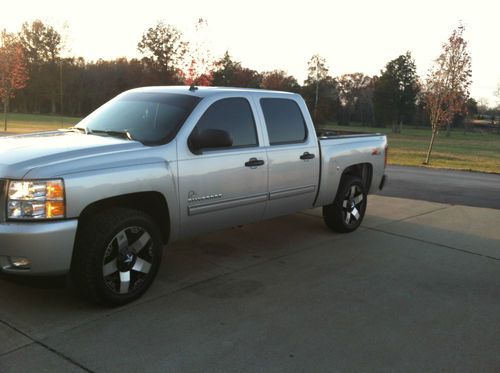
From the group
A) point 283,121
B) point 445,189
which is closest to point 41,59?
point 445,189

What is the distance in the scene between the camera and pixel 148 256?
171 inches

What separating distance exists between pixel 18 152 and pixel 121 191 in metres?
0.85

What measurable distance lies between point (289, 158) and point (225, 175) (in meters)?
1.06

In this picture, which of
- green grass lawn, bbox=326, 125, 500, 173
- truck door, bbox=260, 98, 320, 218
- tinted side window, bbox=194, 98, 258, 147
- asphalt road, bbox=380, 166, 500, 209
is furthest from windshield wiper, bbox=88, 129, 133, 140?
green grass lawn, bbox=326, 125, 500, 173

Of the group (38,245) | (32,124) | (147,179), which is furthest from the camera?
(32,124)

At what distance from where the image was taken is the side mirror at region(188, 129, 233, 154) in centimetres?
464

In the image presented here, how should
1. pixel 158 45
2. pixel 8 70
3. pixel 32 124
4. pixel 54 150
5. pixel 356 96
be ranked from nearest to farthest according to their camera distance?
pixel 54 150 < pixel 8 70 < pixel 32 124 < pixel 158 45 < pixel 356 96

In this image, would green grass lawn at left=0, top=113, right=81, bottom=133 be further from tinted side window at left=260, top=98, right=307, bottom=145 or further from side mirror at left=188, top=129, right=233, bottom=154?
side mirror at left=188, top=129, right=233, bottom=154

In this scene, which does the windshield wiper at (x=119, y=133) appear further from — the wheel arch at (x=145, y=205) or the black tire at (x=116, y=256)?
the black tire at (x=116, y=256)

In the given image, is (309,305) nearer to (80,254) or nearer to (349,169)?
(80,254)

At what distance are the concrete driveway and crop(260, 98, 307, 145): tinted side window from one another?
1.34 meters

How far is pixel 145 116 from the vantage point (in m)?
5.00

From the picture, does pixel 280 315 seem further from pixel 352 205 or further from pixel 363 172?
pixel 363 172

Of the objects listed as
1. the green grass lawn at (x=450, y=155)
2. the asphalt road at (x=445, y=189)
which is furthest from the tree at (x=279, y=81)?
the asphalt road at (x=445, y=189)
